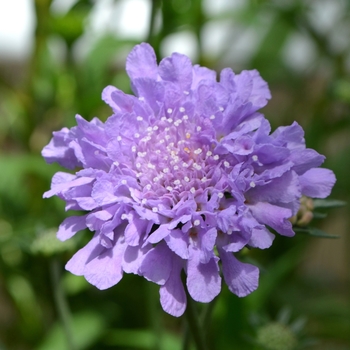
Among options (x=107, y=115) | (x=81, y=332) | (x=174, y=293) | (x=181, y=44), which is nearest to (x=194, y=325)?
(x=174, y=293)

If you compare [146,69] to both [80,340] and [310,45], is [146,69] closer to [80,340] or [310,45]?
[80,340]

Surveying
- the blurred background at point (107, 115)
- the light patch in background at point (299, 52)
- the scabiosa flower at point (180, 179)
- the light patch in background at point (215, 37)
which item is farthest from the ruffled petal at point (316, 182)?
the light patch in background at point (299, 52)

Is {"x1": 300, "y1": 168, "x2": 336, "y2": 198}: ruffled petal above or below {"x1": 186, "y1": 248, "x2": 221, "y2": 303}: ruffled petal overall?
above

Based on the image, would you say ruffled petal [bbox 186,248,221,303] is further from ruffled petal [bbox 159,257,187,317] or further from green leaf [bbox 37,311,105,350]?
green leaf [bbox 37,311,105,350]

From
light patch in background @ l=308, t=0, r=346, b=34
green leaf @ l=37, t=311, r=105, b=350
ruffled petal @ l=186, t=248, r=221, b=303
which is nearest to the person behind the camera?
ruffled petal @ l=186, t=248, r=221, b=303

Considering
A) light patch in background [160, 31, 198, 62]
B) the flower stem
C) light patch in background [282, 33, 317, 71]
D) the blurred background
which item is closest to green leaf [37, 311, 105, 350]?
the blurred background

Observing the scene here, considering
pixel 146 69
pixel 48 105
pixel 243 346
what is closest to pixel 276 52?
pixel 48 105

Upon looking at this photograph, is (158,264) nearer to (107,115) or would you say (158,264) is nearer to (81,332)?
(81,332)
